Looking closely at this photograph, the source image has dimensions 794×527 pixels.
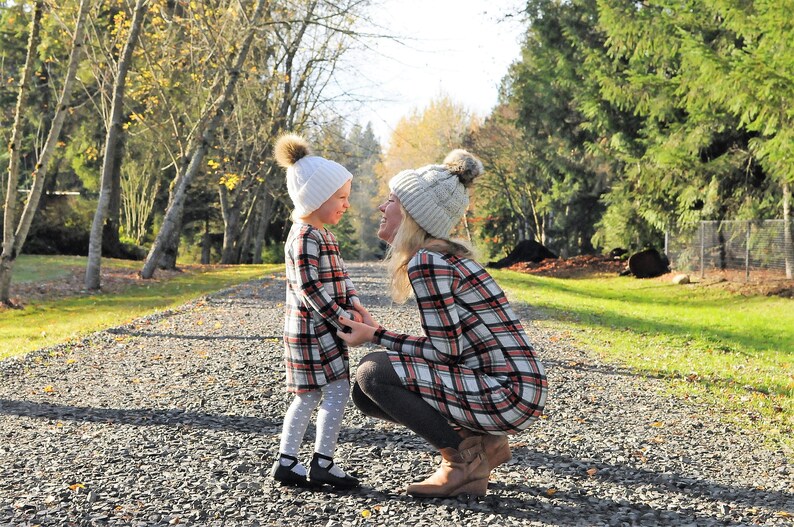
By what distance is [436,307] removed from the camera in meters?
3.68

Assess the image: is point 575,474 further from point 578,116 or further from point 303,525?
point 578,116

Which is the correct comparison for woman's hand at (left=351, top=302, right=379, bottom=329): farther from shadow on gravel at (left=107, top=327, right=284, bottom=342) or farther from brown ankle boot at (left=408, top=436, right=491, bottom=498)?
shadow on gravel at (left=107, top=327, right=284, bottom=342)

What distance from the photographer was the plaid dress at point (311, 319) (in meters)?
3.95

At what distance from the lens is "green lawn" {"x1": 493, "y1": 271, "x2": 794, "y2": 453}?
7.01 meters

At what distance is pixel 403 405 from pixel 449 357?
31cm

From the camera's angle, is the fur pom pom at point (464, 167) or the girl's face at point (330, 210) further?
the girl's face at point (330, 210)

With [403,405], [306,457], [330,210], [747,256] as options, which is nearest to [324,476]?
[403,405]

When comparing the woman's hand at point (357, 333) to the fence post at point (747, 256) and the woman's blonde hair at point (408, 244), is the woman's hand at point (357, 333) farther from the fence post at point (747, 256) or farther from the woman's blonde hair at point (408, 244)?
the fence post at point (747, 256)

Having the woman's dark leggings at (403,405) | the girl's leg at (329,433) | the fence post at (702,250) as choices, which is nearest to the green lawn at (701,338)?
the fence post at (702,250)

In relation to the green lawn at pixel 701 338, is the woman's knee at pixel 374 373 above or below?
above

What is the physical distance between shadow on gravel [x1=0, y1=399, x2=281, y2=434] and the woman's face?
199 centimetres

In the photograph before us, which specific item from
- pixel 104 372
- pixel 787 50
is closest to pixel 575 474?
pixel 104 372

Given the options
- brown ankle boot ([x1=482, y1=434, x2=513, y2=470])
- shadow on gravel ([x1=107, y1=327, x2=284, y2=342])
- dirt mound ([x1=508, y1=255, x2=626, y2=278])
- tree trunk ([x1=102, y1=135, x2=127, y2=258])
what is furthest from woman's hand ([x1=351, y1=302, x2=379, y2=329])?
tree trunk ([x1=102, y1=135, x2=127, y2=258])

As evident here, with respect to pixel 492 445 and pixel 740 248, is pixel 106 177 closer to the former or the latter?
pixel 740 248
